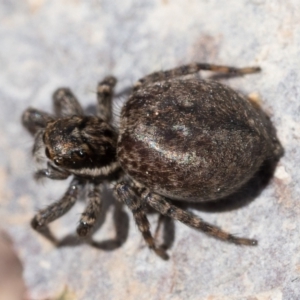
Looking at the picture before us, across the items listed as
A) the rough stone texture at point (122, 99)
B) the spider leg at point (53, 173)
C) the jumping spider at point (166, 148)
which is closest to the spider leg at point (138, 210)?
the jumping spider at point (166, 148)

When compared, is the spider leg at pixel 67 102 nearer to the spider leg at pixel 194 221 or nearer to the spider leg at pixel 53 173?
the spider leg at pixel 53 173

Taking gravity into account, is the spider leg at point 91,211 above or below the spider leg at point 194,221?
below

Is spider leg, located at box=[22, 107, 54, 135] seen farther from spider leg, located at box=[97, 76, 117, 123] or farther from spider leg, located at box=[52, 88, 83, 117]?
spider leg, located at box=[97, 76, 117, 123]

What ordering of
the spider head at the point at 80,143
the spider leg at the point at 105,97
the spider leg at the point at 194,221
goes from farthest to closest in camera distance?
1. the spider leg at the point at 105,97
2. the spider head at the point at 80,143
3. the spider leg at the point at 194,221

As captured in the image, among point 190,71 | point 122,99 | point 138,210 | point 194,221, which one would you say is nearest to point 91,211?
point 138,210

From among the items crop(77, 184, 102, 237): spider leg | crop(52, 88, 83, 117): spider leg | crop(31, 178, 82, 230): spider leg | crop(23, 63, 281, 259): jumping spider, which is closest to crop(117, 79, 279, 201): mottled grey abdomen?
crop(23, 63, 281, 259): jumping spider

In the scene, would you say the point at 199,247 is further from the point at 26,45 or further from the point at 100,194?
the point at 26,45

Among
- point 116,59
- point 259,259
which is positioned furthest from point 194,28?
point 259,259

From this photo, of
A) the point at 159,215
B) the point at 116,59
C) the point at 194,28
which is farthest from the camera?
the point at 116,59
